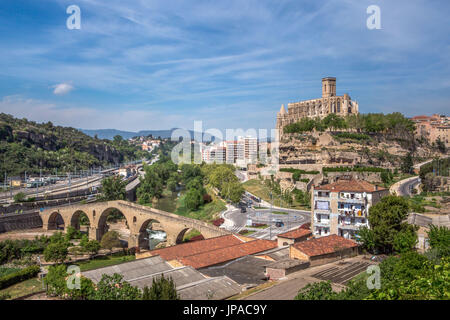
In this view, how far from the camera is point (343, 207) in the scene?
2556 centimetres

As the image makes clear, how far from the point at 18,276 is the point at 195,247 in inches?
454

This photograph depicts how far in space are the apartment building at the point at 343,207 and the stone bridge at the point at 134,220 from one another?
22.6ft

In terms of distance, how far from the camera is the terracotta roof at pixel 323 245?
20.3 meters

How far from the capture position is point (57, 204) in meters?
47.7

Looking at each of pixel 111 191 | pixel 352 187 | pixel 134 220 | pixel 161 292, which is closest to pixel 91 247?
pixel 134 220

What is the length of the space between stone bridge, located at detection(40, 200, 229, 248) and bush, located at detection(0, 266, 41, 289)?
32.1 feet

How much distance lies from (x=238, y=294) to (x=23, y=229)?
3388cm

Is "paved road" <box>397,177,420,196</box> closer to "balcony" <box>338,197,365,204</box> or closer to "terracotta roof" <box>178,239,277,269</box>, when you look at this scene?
"balcony" <box>338,197,365,204</box>

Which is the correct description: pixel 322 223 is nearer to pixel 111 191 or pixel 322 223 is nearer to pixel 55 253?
pixel 55 253

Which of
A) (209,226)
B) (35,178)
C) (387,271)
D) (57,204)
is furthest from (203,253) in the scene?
(35,178)

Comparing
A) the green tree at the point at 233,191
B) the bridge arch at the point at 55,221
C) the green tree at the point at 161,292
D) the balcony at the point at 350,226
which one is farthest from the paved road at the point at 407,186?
the bridge arch at the point at 55,221

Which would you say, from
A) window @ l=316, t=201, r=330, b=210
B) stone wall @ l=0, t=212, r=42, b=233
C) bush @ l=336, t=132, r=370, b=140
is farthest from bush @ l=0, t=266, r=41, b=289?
bush @ l=336, t=132, r=370, b=140
